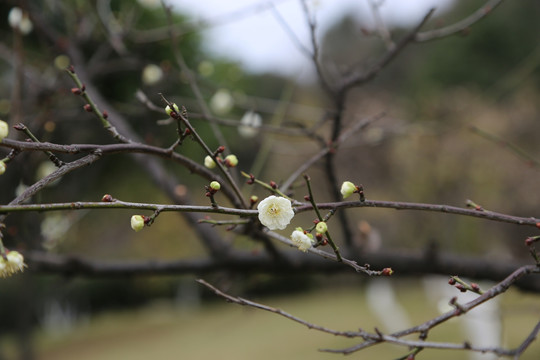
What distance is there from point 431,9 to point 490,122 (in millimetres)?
10545

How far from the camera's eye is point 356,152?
1141 cm

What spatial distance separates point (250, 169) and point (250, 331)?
33.0ft

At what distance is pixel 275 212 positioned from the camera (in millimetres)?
843

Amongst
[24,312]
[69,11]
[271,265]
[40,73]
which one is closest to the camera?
[271,265]

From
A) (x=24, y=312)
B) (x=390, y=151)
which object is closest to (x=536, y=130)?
(x=390, y=151)

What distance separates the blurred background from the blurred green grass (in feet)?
0.23

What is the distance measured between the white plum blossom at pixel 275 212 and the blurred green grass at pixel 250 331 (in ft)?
23.9

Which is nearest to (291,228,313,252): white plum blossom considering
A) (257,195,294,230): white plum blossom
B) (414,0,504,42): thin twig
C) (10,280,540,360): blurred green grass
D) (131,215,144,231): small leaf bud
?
(257,195,294,230): white plum blossom

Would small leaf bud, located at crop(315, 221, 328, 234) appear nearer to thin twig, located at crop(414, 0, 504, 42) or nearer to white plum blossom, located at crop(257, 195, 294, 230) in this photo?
white plum blossom, located at crop(257, 195, 294, 230)

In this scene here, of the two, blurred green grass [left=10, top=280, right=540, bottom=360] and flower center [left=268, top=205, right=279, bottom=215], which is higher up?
blurred green grass [left=10, top=280, right=540, bottom=360]

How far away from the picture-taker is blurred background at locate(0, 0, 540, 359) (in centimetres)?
257

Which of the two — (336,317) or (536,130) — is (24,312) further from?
(536,130)

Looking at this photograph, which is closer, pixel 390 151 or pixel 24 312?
pixel 24 312

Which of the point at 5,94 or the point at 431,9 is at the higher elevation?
the point at 5,94
